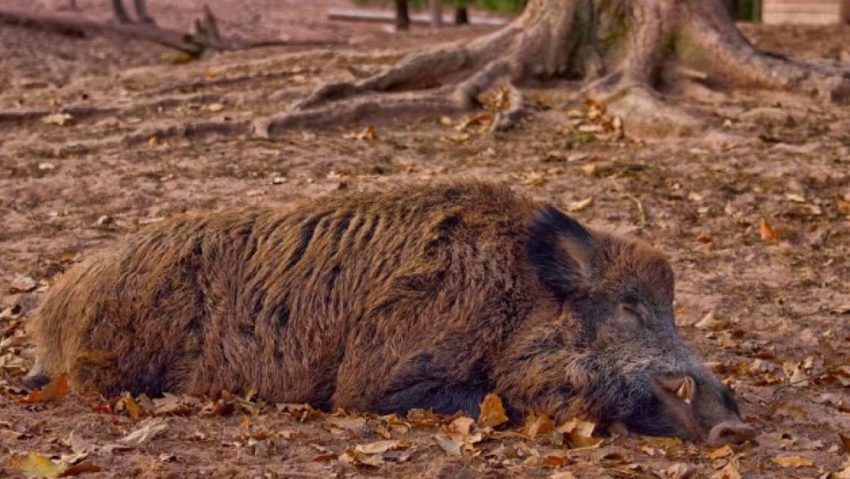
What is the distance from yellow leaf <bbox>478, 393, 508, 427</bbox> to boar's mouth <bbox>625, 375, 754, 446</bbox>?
50cm

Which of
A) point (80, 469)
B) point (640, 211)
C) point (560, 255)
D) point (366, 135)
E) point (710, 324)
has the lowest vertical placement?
point (710, 324)

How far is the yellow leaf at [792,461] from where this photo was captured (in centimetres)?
524

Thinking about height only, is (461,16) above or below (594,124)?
below

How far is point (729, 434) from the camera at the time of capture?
212 inches

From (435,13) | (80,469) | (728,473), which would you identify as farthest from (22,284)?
(435,13)

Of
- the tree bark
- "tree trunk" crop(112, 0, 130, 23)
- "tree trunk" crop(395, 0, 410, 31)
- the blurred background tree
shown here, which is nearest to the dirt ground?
the tree bark

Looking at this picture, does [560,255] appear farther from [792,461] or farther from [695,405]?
[792,461]

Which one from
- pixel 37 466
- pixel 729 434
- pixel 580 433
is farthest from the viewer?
pixel 580 433

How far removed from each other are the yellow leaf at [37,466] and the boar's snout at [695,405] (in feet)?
7.67

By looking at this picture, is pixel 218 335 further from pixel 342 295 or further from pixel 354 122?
pixel 354 122

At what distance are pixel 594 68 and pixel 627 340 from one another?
7063mm

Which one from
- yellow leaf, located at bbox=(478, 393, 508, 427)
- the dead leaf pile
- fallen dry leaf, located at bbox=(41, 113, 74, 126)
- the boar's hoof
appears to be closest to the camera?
the boar's hoof

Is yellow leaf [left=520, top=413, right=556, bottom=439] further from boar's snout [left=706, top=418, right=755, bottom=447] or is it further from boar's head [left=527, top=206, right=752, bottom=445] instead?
boar's snout [left=706, top=418, right=755, bottom=447]

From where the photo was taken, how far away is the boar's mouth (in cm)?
553
